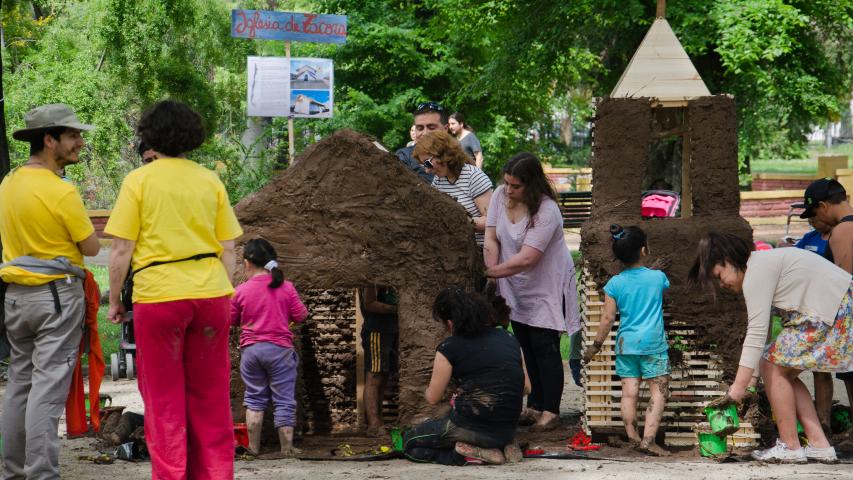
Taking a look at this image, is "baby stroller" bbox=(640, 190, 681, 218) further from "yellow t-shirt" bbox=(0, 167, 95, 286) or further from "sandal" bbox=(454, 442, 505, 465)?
"yellow t-shirt" bbox=(0, 167, 95, 286)

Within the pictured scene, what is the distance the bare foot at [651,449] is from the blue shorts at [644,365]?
1.34 feet

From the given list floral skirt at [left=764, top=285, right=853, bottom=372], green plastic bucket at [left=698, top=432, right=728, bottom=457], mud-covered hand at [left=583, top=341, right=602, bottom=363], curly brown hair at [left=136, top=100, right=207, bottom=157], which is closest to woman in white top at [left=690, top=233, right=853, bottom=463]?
floral skirt at [left=764, top=285, right=853, bottom=372]

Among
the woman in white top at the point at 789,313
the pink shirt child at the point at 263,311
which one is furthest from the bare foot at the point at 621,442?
the pink shirt child at the point at 263,311

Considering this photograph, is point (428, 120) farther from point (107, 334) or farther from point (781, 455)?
point (107, 334)

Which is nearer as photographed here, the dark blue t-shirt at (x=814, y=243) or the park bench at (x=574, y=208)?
the dark blue t-shirt at (x=814, y=243)

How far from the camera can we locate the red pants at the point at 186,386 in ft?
14.8

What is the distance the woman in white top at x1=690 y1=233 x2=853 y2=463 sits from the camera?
5758 mm

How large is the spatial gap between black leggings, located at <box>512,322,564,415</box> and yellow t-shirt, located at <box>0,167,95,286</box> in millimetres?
3057

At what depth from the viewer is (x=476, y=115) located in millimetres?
20656

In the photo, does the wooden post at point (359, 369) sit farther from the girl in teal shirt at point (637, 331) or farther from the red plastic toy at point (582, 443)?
the girl in teal shirt at point (637, 331)

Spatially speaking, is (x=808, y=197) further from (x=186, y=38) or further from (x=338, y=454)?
(x=186, y=38)

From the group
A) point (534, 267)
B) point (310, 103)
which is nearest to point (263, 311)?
point (534, 267)

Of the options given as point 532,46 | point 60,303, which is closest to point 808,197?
point 60,303

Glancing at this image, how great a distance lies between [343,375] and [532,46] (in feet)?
38.6
